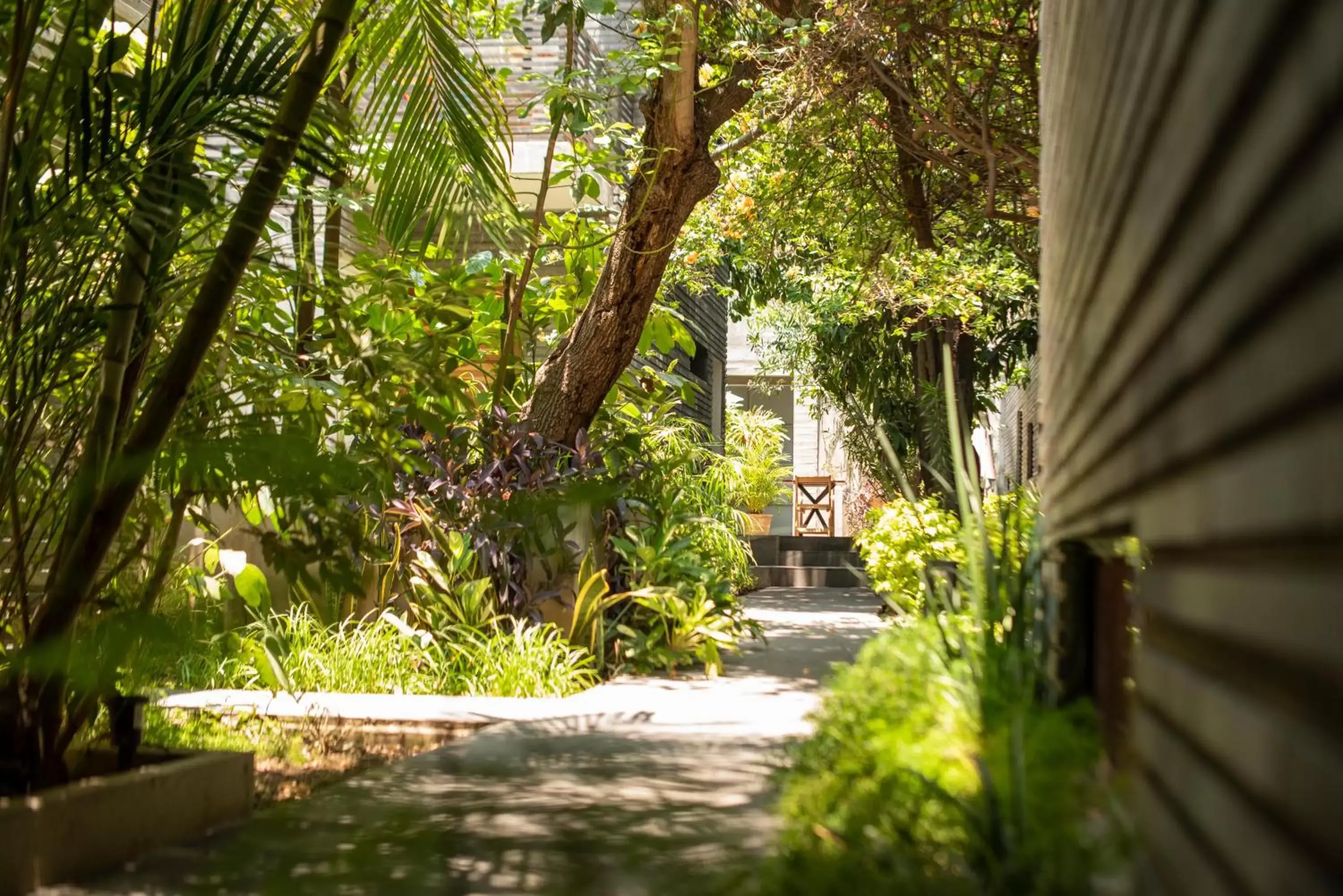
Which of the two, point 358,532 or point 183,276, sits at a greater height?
point 183,276

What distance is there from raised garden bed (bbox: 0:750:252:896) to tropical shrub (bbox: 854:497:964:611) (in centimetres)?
503

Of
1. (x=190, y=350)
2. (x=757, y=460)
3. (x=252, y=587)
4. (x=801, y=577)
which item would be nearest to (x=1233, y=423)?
(x=190, y=350)

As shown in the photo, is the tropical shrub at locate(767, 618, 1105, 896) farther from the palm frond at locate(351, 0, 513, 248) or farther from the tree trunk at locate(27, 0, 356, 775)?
the palm frond at locate(351, 0, 513, 248)

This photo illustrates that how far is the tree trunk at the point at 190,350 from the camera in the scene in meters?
3.03

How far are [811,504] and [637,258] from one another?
12.2 m

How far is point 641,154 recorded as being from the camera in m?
7.92

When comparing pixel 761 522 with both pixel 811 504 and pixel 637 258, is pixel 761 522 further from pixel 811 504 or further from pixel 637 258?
pixel 637 258

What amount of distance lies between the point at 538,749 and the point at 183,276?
2.20 m

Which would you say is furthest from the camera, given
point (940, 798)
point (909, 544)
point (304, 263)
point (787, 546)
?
point (787, 546)

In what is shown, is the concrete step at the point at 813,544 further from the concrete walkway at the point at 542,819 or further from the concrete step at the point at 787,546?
the concrete walkway at the point at 542,819

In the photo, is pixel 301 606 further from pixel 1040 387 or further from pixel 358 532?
pixel 1040 387

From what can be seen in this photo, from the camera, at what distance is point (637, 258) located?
730 cm

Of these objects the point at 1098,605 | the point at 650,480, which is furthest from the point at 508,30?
A: the point at 1098,605

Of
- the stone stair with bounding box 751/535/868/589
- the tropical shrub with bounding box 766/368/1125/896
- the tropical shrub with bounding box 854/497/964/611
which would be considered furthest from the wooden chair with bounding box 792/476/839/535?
the tropical shrub with bounding box 766/368/1125/896
